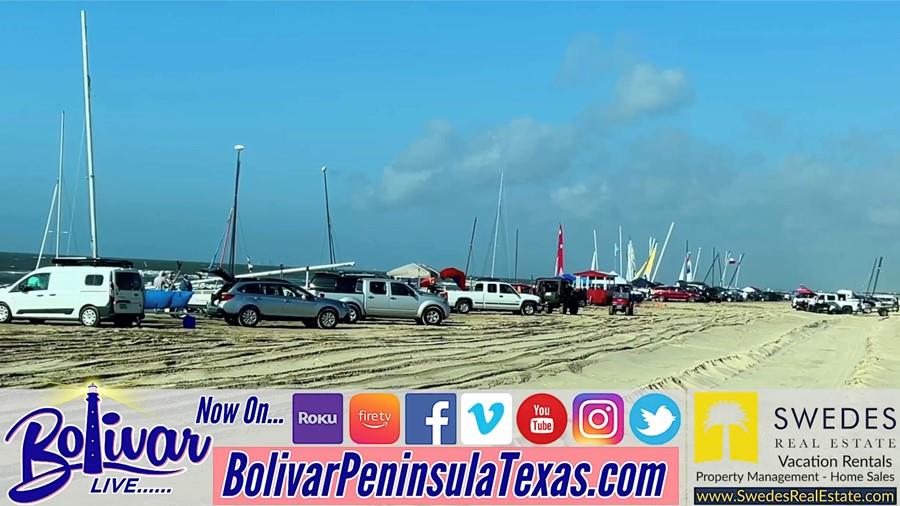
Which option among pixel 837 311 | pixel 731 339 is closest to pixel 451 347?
pixel 731 339

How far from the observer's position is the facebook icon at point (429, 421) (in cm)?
988

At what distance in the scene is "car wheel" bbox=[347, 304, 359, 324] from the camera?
33.3 metres

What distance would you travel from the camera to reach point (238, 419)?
11.5 metres

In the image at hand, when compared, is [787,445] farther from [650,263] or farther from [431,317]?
[650,263]

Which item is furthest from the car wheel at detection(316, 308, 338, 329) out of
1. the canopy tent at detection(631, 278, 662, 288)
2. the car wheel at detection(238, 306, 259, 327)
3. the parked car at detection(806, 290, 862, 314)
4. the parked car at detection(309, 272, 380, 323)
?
the canopy tent at detection(631, 278, 662, 288)

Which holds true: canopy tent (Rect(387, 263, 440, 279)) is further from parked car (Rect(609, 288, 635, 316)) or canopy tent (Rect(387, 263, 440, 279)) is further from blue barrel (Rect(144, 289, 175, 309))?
blue barrel (Rect(144, 289, 175, 309))

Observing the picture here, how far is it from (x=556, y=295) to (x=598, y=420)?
4095 cm

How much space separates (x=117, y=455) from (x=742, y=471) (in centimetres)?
562

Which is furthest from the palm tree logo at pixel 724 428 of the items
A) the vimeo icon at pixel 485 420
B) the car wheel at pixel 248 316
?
the car wheel at pixel 248 316

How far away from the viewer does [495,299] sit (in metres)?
46.9

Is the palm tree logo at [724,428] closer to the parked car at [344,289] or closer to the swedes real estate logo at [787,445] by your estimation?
the swedes real estate logo at [787,445]

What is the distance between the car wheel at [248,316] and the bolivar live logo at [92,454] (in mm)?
20451

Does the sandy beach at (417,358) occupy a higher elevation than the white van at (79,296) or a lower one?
lower

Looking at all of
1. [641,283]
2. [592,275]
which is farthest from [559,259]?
[641,283]
